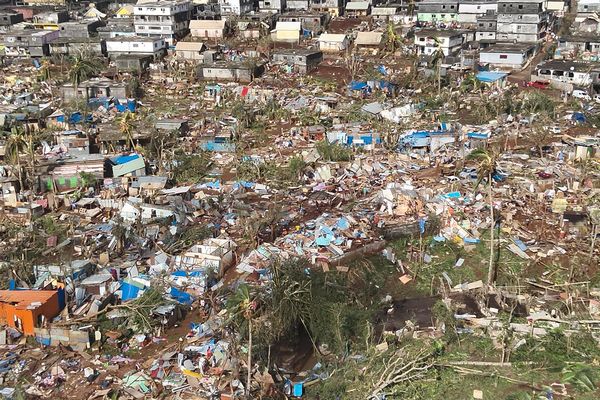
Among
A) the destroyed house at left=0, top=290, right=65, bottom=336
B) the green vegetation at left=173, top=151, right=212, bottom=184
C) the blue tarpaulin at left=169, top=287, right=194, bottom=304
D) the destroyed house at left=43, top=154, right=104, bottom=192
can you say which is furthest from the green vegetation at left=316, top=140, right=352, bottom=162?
the destroyed house at left=0, top=290, right=65, bottom=336

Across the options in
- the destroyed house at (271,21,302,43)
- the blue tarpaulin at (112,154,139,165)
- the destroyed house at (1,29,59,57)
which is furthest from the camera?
the destroyed house at (271,21,302,43)

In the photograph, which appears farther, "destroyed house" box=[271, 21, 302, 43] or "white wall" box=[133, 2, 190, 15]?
"destroyed house" box=[271, 21, 302, 43]

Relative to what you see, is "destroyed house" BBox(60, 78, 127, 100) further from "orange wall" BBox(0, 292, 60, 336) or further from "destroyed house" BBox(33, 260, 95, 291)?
"orange wall" BBox(0, 292, 60, 336)

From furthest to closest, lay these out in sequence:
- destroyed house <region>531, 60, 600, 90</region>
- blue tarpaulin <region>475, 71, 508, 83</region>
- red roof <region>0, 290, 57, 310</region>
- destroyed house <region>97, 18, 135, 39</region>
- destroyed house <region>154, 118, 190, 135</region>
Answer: destroyed house <region>97, 18, 135, 39</region> → blue tarpaulin <region>475, 71, 508, 83</region> → destroyed house <region>531, 60, 600, 90</region> → destroyed house <region>154, 118, 190, 135</region> → red roof <region>0, 290, 57, 310</region>

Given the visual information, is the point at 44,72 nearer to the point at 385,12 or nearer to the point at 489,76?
the point at 489,76

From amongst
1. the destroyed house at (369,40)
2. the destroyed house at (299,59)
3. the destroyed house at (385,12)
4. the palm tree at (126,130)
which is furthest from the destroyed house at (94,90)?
the destroyed house at (385,12)

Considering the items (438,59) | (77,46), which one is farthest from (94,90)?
(438,59)
